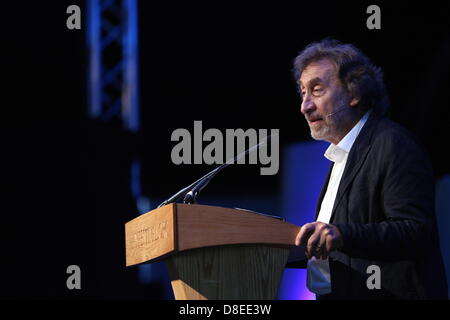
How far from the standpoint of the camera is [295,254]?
81.5 inches

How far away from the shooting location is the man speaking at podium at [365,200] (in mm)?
1959

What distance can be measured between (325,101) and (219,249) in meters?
0.89

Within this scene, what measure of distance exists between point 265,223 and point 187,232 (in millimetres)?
250

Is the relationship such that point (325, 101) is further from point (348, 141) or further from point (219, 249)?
point (219, 249)

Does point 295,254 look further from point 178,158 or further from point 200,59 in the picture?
point 200,59

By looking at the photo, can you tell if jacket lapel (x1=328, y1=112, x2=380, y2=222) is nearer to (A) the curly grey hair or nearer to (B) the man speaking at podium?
(B) the man speaking at podium

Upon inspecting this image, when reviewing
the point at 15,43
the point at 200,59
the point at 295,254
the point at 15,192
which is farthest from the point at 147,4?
the point at 295,254

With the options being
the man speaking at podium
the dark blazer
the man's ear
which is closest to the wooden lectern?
the man speaking at podium

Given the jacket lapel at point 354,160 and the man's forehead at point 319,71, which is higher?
the man's forehead at point 319,71

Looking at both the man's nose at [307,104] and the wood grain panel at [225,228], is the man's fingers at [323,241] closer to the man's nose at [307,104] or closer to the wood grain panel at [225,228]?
the wood grain panel at [225,228]

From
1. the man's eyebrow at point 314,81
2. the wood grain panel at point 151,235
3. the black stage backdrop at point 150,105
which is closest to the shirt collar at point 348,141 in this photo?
the man's eyebrow at point 314,81

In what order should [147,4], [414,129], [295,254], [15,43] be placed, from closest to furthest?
[295,254] → [414,129] → [15,43] → [147,4]

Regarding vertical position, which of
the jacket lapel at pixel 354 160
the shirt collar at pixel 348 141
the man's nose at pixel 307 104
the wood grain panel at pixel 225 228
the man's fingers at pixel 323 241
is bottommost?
the man's fingers at pixel 323 241

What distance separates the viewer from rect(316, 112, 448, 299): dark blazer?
1966 millimetres
